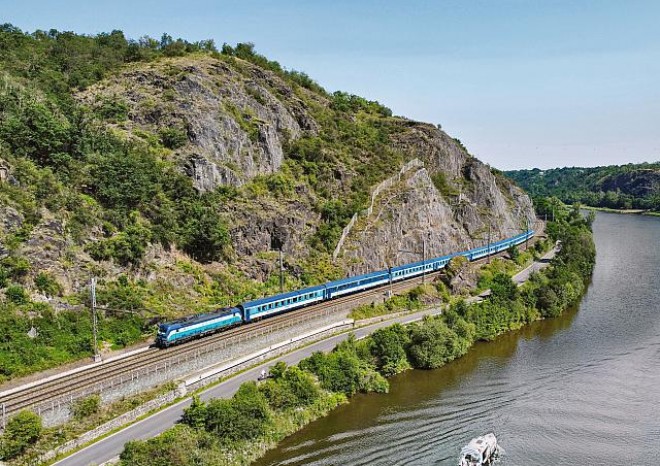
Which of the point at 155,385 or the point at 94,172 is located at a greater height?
the point at 94,172

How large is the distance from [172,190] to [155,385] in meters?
31.3

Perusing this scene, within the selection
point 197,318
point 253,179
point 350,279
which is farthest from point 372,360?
point 253,179

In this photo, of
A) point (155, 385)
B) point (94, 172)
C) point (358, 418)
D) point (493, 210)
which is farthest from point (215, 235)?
point (493, 210)

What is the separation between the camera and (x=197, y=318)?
48281 millimetres

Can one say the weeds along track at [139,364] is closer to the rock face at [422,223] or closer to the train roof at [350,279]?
A: the train roof at [350,279]

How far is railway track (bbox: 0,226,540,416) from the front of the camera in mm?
35500

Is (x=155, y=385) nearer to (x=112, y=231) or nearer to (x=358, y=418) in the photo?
(x=358, y=418)

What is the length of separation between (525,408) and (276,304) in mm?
26140

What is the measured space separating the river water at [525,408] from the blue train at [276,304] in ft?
48.5

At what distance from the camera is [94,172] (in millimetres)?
59531

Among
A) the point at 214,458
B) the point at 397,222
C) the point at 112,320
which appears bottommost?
the point at 214,458

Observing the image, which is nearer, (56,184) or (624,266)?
(56,184)

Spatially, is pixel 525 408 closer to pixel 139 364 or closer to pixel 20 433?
pixel 139 364

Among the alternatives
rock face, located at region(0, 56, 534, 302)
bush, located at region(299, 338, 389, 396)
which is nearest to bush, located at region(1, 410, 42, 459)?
rock face, located at region(0, 56, 534, 302)
